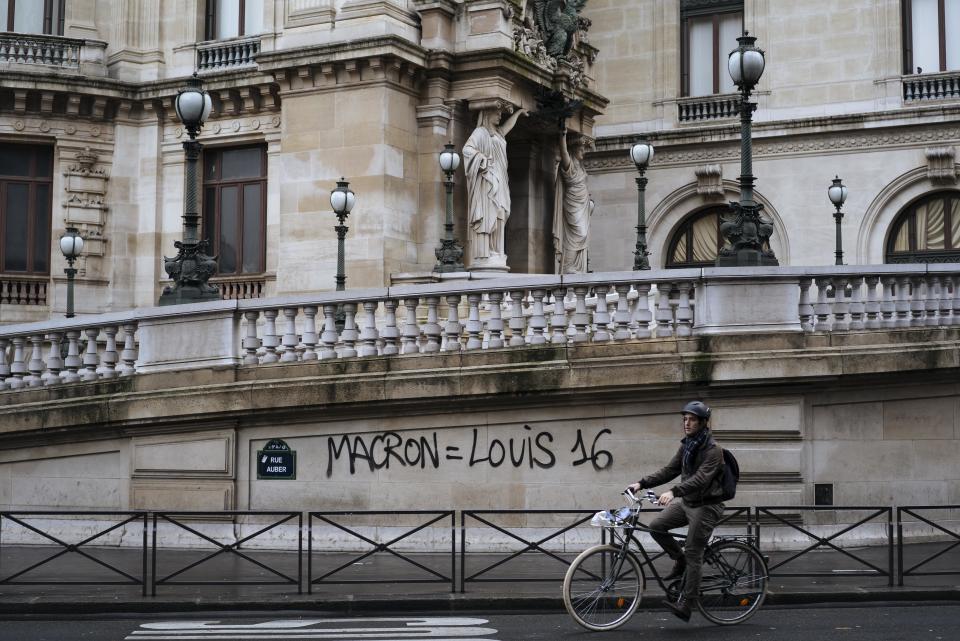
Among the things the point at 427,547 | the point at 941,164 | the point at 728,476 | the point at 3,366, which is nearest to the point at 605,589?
the point at 728,476

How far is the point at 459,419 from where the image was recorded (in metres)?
17.6

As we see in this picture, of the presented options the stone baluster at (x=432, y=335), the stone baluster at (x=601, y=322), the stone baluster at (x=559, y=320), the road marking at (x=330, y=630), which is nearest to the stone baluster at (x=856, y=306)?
the stone baluster at (x=601, y=322)

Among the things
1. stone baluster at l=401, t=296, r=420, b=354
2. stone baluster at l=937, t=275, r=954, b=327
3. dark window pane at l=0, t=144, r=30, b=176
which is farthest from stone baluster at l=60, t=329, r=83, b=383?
dark window pane at l=0, t=144, r=30, b=176

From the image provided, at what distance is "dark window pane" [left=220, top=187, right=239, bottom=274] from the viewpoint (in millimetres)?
32938

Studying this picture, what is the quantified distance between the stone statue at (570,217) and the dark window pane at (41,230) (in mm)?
11734

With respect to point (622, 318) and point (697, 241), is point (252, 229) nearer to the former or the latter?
point (697, 241)

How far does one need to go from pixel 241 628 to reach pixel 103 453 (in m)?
7.02

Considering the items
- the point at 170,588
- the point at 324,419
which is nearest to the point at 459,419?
the point at 324,419

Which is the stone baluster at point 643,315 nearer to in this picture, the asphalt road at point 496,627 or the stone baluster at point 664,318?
the stone baluster at point 664,318

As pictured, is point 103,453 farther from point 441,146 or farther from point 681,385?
point 441,146

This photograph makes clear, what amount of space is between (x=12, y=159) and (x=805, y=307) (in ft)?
71.1

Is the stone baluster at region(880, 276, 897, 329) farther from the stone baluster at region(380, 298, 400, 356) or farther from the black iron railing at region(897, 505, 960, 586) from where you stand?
the stone baluster at region(380, 298, 400, 356)

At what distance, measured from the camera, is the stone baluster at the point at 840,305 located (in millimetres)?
17344

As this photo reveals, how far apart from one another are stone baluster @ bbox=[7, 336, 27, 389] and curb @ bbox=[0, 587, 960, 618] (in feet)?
20.1
